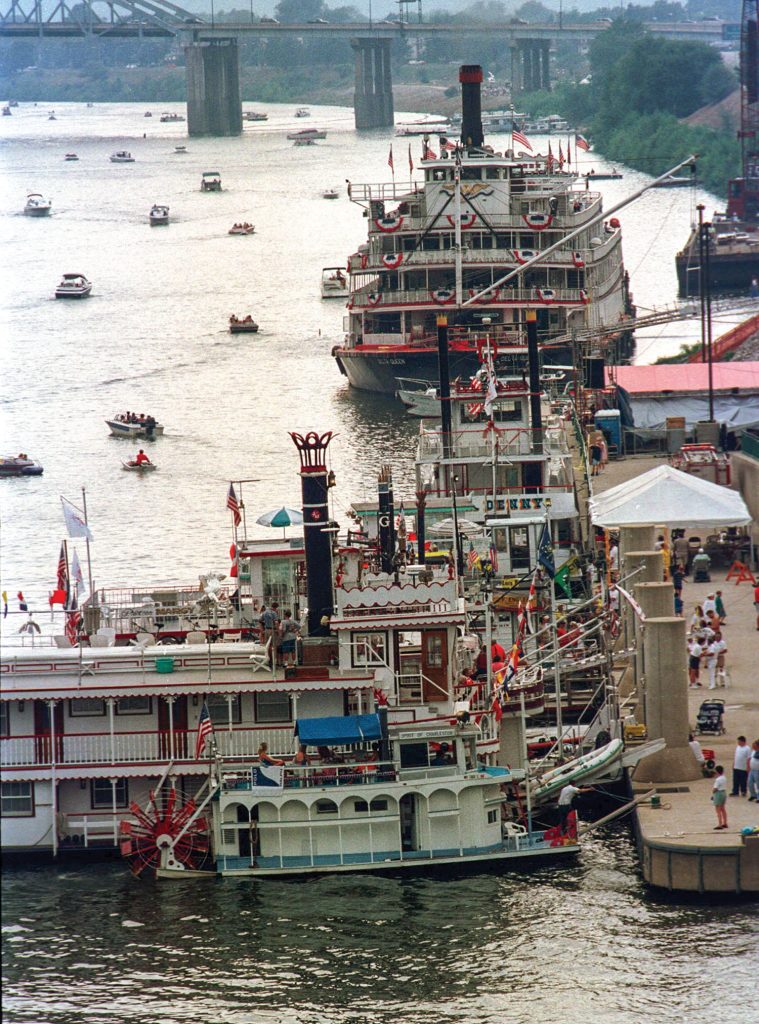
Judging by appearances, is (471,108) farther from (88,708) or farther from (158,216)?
(158,216)

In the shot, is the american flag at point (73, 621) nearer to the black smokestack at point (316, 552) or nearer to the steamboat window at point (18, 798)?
the steamboat window at point (18, 798)

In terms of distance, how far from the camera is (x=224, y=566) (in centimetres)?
6366

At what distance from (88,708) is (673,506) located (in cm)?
1704

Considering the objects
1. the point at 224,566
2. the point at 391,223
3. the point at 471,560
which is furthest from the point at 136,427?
the point at 471,560

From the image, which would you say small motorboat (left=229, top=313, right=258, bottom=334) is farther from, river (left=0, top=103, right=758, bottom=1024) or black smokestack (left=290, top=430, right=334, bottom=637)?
black smokestack (left=290, top=430, right=334, bottom=637)

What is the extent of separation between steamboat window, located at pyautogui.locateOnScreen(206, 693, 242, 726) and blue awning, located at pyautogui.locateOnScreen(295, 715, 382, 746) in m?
1.49

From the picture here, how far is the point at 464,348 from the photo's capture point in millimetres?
65312

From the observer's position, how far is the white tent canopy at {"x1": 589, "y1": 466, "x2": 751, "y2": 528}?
50.6m

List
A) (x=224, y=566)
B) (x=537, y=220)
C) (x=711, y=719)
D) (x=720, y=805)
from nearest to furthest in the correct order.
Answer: (x=720, y=805) < (x=711, y=719) < (x=224, y=566) < (x=537, y=220)

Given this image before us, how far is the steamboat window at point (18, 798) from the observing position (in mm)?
39406

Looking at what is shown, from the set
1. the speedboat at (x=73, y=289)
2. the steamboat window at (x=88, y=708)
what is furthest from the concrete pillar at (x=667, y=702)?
the speedboat at (x=73, y=289)

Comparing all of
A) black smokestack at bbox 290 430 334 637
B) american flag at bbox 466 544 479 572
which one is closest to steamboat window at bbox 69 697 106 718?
black smokestack at bbox 290 430 334 637

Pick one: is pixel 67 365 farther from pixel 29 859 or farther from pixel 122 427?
pixel 29 859

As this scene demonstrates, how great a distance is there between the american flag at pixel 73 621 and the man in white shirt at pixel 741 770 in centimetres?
1257
